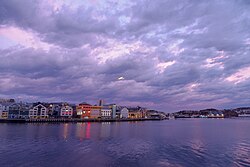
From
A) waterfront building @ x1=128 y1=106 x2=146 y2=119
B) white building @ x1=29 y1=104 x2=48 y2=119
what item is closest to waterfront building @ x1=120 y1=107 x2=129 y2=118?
waterfront building @ x1=128 y1=106 x2=146 y2=119

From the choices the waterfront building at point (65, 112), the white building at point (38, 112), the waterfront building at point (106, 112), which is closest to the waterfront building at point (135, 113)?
the waterfront building at point (106, 112)

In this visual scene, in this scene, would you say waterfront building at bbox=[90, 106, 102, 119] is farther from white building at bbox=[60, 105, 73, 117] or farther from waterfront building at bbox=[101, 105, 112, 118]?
white building at bbox=[60, 105, 73, 117]

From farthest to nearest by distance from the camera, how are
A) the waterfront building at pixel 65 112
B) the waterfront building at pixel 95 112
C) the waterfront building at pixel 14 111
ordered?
the waterfront building at pixel 95 112 < the waterfront building at pixel 65 112 < the waterfront building at pixel 14 111

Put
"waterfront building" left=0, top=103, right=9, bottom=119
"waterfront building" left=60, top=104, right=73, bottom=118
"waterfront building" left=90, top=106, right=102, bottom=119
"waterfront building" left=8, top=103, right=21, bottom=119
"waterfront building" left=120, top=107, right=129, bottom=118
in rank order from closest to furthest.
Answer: "waterfront building" left=0, top=103, right=9, bottom=119 → "waterfront building" left=8, top=103, right=21, bottom=119 → "waterfront building" left=60, top=104, right=73, bottom=118 → "waterfront building" left=90, top=106, right=102, bottom=119 → "waterfront building" left=120, top=107, right=129, bottom=118

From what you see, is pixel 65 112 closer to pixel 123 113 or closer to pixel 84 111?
pixel 84 111

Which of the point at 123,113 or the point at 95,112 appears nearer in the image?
the point at 95,112

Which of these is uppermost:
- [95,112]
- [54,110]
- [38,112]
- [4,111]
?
[54,110]

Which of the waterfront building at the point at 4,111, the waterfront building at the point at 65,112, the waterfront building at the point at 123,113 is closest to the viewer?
the waterfront building at the point at 4,111

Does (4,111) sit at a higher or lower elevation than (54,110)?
lower

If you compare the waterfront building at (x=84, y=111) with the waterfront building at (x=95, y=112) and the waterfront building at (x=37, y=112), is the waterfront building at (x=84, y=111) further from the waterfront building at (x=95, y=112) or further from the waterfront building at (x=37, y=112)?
the waterfront building at (x=37, y=112)

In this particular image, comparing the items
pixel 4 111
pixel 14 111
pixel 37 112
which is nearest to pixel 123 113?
pixel 37 112

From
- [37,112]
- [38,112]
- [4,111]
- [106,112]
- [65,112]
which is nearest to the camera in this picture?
[4,111]

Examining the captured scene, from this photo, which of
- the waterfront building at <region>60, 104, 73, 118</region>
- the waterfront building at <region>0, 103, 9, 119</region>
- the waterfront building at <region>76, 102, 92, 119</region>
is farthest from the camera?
the waterfront building at <region>76, 102, 92, 119</region>

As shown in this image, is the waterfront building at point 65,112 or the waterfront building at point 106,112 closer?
the waterfront building at point 65,112
